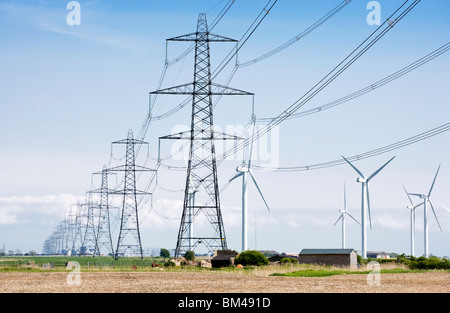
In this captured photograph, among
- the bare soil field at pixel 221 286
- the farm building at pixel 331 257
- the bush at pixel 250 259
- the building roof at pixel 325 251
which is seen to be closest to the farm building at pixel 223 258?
the bush at pixel 250 259

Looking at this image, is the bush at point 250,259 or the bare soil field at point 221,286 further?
the bush at point 250,259

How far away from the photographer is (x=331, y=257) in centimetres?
10475

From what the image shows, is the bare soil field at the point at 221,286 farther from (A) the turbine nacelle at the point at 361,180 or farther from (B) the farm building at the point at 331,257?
(A) the turbine nacelle at the point at 361,180

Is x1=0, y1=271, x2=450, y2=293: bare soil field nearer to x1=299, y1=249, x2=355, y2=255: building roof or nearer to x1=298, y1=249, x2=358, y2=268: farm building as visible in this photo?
x1=298, y1=249, x2=358, y2=268: farm building

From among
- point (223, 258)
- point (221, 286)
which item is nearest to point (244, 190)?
point (223, 258)

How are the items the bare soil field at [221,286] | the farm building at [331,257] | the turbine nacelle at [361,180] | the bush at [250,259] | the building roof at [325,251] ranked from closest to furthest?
1. the bare soil field at [221,286]
2. the bush at [250,259]
3. the farm building at [331,257]
4. the building roof at [325,251]
5. the turbine nacelle at [361,180]

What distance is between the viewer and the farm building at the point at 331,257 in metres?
103

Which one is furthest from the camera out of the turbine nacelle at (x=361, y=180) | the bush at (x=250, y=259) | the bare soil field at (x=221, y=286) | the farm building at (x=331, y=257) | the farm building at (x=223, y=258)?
the turbine nacelle at (x=361, y=180)

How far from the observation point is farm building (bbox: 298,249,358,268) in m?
103

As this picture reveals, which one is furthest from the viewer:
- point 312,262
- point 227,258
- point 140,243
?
point 140,243
